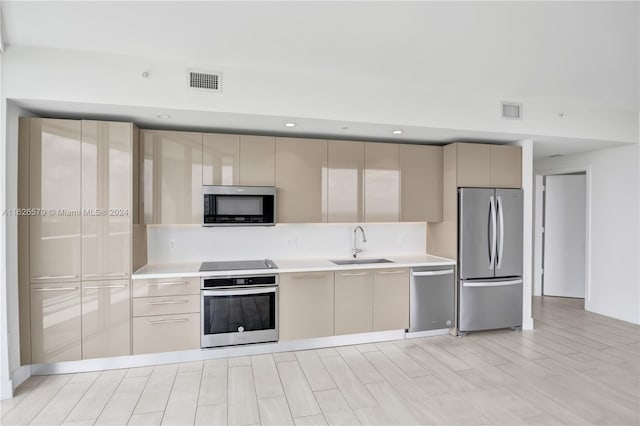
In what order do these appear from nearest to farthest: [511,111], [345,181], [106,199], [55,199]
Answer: [55,199], [106,199], [511,111], [345,181]

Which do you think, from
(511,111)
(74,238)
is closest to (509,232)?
(511,111)

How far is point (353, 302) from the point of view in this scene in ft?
12.5

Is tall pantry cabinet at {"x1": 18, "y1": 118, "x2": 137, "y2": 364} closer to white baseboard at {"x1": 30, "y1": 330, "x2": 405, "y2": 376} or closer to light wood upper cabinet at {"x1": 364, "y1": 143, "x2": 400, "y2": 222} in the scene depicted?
white baseboard at {"x1": 30, "y1": 330, "x2": 405, "y2": 376}

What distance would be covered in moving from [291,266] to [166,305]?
1232mm

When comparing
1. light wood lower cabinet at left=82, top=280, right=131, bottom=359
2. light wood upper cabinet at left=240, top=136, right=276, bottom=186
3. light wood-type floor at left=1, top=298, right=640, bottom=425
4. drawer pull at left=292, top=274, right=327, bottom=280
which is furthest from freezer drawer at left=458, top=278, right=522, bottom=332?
light wood lower cabinet at left=82, top=280, right=131, bottom=359

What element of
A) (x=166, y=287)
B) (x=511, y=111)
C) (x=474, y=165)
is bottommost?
(x=166, y=287)

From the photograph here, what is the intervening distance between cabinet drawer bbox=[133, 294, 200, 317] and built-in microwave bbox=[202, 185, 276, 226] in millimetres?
745

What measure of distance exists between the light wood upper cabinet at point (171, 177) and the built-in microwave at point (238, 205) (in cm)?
10

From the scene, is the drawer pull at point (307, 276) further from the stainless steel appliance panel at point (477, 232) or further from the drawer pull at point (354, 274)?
the stainless steel appliance panel at point (477, 232)

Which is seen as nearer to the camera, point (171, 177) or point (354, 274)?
point (171, 177)

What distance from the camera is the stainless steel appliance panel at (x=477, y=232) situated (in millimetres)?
4066

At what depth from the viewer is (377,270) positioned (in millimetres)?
3902

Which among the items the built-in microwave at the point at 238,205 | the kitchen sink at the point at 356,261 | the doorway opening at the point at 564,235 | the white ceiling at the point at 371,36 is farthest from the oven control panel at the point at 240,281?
the doorway opening at the point at 564,235

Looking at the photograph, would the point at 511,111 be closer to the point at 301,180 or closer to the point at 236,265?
the point at 301,180
